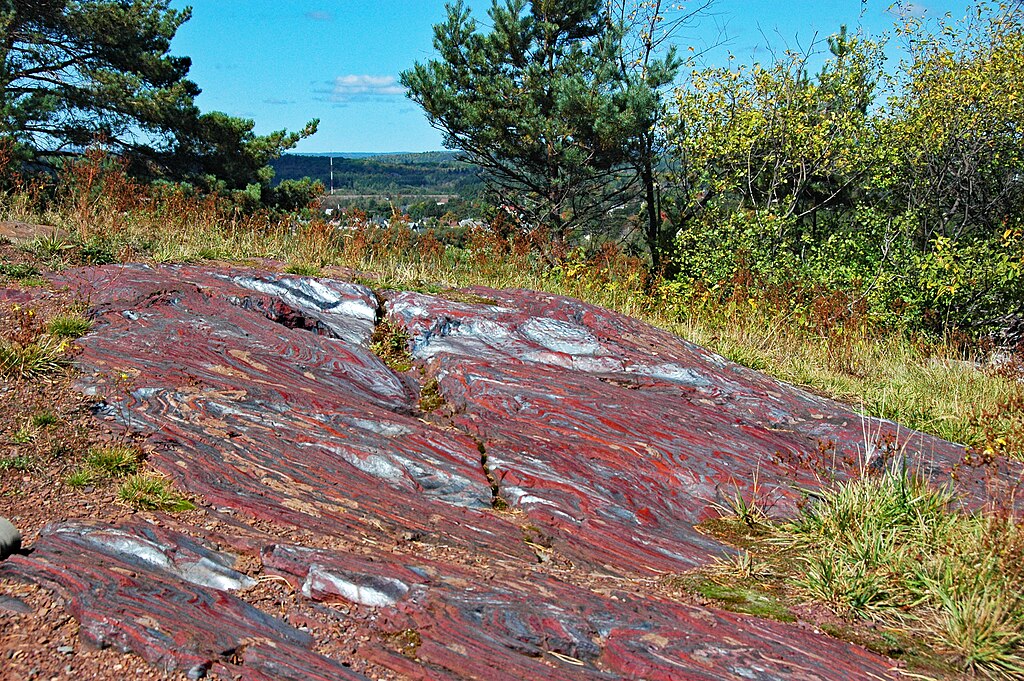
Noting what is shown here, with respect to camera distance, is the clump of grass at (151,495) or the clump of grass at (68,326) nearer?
the clump of grass at (151,495)

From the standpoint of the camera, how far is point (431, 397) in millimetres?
5824

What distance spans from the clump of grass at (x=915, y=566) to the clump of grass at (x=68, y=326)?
4.57 metres

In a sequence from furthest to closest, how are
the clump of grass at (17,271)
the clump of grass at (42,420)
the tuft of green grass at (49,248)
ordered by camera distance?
the tuft of green grass at (49,248), the clump of grass at (17,271), the clump of grass at (42,420)

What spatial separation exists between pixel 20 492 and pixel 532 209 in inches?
541

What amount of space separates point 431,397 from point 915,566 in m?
3.29

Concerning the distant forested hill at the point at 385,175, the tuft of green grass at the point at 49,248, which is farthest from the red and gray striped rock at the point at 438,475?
the distant forested hill at the point at 385,175

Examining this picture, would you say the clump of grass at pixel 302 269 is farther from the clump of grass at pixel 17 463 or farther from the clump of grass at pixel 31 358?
the clump of grass at pixel 17 463

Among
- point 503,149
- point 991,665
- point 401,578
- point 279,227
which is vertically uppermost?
→ point 503,149

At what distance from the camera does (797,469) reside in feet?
17.3

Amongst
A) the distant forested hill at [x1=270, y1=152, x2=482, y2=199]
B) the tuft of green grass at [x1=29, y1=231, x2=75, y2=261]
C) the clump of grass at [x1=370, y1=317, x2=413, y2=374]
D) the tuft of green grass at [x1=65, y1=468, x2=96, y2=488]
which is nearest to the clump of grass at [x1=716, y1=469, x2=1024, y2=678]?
the clump of grass at [x1=370, y1=317, x2=413, y2=374]

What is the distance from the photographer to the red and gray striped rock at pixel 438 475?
10.0ft

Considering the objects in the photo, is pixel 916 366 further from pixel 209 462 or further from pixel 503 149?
pixel 503 149

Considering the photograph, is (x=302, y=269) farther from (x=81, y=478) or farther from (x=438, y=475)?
(x=81, y=478)

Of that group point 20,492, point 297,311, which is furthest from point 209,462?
point 297,311
